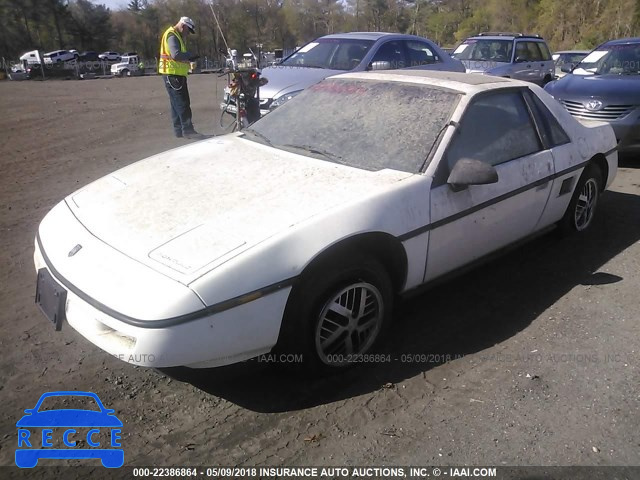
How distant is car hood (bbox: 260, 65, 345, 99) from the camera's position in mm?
7969

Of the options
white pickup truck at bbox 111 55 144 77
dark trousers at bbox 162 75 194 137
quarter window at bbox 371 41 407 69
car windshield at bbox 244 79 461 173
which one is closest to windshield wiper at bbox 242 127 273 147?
car windshield at bbox 244 79 461 173

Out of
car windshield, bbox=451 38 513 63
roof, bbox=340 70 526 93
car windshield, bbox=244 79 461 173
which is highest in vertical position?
roof, bbox=340 70 526 93

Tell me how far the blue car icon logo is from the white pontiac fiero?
1.43ft

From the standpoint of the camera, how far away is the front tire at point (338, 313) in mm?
2551

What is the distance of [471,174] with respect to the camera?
3.01 m

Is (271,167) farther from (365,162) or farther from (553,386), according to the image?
(553,386)

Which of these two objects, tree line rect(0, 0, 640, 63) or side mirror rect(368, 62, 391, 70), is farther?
tree line rect(0, 0, 640, 63)

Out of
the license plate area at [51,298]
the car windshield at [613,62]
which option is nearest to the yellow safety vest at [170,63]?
the license plate area at [51,298]

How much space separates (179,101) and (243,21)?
6526cm

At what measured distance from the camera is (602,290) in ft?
12.6

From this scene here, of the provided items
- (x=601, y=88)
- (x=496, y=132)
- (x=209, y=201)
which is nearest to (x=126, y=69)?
(x=601, y=88)

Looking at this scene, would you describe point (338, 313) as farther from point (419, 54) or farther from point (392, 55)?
point (419, 54)

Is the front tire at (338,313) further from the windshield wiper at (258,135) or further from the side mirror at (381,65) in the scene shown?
the side mirror at (381,65)

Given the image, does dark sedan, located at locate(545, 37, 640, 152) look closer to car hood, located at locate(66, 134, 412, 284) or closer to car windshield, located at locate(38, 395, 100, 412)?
car hood, located at locate(66, 134, 412, 284)
